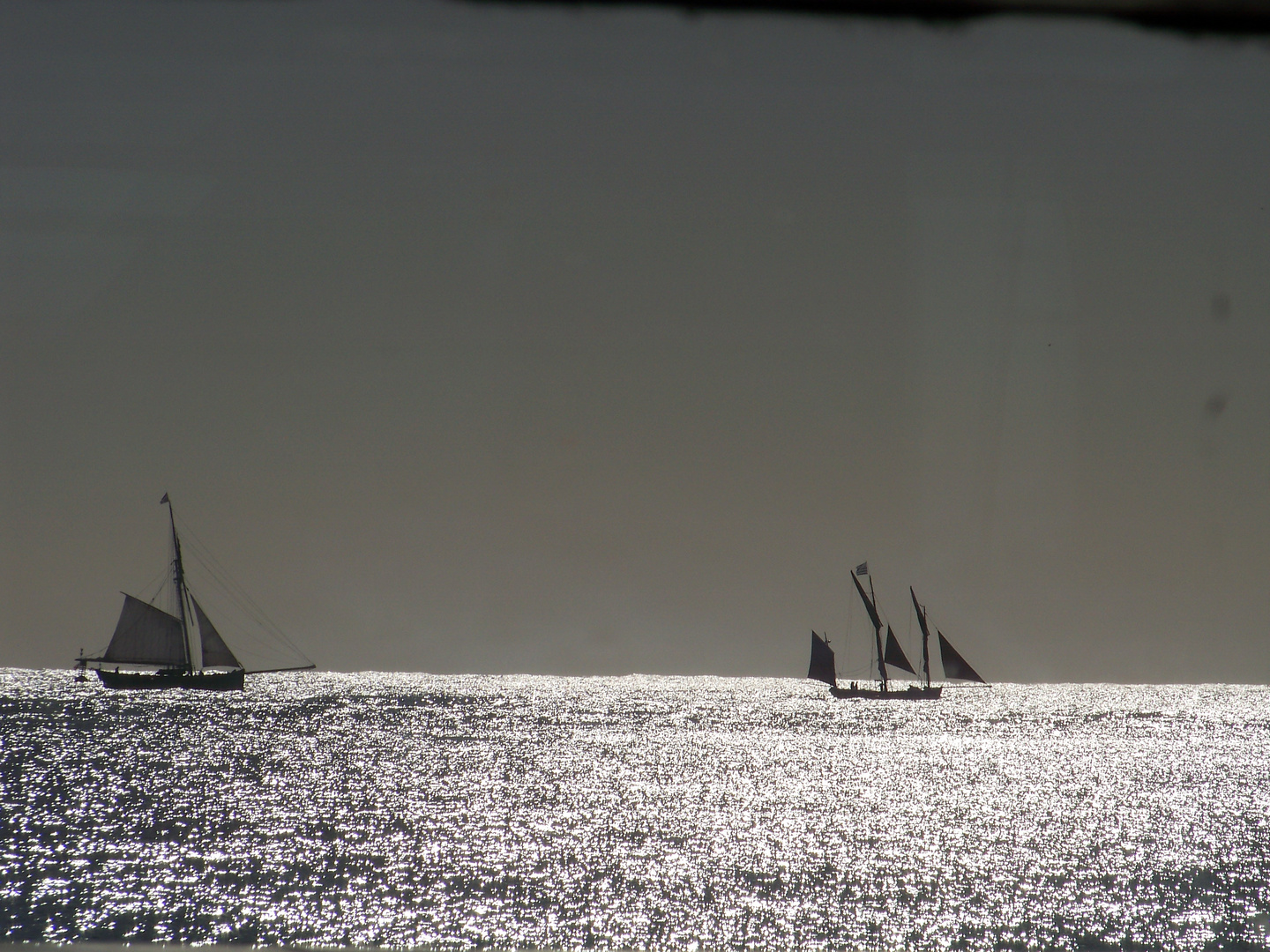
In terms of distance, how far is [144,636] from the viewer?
3371 inches

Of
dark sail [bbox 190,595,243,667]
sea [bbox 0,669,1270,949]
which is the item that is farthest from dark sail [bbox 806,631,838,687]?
dark sail [bbox 190,595,243,667]

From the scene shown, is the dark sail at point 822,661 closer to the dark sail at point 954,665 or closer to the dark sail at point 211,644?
the dark sail at point 954,665

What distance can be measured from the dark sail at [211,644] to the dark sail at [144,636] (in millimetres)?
2151

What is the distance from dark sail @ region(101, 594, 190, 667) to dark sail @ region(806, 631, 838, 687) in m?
58.7

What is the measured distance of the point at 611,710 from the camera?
413 ft

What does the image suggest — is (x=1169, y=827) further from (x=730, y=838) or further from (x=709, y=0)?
(x=709, y=0)

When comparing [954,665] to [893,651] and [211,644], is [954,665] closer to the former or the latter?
[893,651]

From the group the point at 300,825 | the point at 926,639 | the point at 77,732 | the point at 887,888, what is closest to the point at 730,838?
the point at 887,888

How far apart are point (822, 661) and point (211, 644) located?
57.7 metres

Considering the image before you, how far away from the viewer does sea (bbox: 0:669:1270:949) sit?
2264 centimetres

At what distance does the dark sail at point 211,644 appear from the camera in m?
85.3

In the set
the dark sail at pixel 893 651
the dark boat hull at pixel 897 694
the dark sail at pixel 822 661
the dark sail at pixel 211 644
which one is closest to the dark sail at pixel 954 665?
the dark sail at pixel 893 651

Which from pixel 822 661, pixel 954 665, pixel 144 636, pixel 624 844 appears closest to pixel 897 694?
pixel 822 661

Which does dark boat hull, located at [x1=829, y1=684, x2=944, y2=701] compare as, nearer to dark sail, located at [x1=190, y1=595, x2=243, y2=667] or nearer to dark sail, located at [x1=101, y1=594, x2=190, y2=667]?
dark sail, located at [x1=190, y1=595, x2=243, y2=667]
